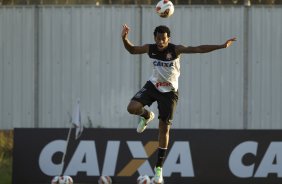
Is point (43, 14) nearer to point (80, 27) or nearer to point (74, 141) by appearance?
point (80, 27)

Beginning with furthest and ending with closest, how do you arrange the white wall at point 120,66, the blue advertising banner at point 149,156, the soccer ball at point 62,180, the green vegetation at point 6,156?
the white wall at point 120,66 < the green vegetation at point 6,156 < the blue advertising banner at point 149,156 < the soccer ball at point 62,180

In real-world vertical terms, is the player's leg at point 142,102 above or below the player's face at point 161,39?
below

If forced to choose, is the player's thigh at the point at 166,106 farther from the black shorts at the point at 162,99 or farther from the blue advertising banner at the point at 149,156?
the blue advertising banner at the point at 149,156

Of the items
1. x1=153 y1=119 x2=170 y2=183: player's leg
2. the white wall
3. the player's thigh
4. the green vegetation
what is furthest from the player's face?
the white wall

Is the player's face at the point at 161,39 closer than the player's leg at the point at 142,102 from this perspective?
Yes

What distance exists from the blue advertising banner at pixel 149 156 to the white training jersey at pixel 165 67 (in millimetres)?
3588

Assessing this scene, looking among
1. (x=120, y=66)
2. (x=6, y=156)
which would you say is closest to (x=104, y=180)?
(x=6, y=156)

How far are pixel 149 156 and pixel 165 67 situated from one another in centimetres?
396

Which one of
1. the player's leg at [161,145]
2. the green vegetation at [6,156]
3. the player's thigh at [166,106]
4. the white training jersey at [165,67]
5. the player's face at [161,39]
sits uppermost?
the player's face at [161,39]


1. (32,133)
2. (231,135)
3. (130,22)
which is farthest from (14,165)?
(130,22)

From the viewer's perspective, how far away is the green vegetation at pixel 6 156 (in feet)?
64.9

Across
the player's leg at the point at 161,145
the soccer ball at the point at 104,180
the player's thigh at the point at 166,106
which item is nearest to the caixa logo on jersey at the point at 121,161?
the soccer ball at the point at 104,180

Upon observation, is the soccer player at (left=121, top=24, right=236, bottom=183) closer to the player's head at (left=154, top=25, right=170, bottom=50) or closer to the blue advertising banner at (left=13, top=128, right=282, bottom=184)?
the player's head at (left=154, top=25, right=170, bottom=50)

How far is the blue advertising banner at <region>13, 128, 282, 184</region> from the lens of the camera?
1878 centimetres
